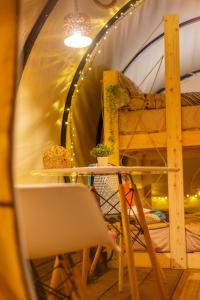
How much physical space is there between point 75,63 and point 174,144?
1.40m

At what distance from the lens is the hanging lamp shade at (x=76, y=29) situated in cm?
372

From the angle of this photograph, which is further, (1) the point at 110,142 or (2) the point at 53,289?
(1) the point at 110,142

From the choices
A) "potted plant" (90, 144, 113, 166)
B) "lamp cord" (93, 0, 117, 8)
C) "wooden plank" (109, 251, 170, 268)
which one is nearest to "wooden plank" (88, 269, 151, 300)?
"wooden plank" (109, 251, 170, 268)

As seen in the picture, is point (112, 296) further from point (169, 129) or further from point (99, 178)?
point (169, 129)

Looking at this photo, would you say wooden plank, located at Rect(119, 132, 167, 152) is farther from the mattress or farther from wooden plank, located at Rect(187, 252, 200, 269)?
wooden plank, located at Rect(187, 252, 200, 269)

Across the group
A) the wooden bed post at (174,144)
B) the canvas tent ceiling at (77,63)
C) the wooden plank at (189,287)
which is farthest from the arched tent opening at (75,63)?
the wooden plank at (189,287)

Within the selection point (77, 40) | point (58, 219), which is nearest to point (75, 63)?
point (77, 40)

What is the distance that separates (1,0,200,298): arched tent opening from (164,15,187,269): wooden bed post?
0.84m

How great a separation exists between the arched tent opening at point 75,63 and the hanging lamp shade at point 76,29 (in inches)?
6.2

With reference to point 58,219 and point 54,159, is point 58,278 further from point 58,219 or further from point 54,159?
point 54,159

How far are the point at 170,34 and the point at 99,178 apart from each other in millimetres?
1463

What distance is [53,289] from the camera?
60.6 inches

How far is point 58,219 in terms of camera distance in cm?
118

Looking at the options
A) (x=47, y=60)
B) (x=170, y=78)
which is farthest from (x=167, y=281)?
(x=47, y=60)
